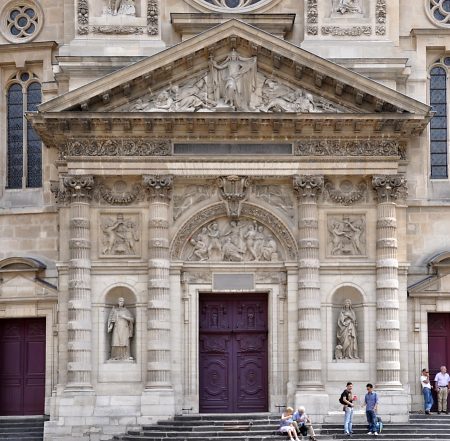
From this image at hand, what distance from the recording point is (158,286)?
118 ft

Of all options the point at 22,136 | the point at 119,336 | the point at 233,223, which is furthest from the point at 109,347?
the point at 22,136

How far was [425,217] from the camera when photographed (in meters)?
37.9

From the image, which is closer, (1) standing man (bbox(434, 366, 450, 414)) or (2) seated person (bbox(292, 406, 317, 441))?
(2) seated person (bbox(292, 406, 317, 441))

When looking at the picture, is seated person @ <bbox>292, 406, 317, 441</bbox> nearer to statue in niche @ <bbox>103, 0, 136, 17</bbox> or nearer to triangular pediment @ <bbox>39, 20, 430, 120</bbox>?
triangular pediment @ <bbox>39, 20, 430, 120</bbox>

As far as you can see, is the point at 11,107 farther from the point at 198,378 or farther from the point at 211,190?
the point at 198,378

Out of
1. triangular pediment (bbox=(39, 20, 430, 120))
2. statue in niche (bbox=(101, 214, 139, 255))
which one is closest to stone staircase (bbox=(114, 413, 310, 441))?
statue in niche (bbox=(101, 214, 139, 255))

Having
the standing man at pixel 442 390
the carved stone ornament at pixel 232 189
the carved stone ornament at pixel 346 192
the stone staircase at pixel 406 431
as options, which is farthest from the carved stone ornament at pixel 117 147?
the standing man at pixel 442 390

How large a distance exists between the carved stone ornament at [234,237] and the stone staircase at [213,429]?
180 inches

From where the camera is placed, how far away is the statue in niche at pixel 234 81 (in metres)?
36.1

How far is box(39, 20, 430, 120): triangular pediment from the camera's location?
35.7 metres

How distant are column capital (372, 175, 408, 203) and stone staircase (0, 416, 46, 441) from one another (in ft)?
38.3

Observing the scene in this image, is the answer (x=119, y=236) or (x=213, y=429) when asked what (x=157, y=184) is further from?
(x=213, y=429)

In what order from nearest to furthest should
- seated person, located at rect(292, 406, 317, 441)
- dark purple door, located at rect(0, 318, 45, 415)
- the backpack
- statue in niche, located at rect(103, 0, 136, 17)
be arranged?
seated person, located at rect(292, 406, 317, 441) → the backpack → statue in niche, located at rect(103, 0, 136, 17) → dark purple door, located at rect(0, 318, 45, 415)

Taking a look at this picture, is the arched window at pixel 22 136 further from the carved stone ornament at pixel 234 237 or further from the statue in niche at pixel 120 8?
the carved stone ornament at pixel 234 237
